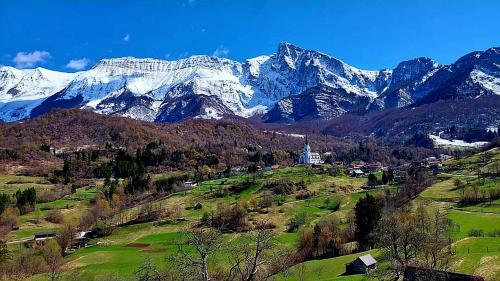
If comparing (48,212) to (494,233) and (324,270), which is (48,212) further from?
(494,233)

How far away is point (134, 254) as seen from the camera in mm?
115750

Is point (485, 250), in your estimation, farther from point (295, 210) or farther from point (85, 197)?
point (85, 197)

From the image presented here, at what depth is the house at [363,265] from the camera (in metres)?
72.0

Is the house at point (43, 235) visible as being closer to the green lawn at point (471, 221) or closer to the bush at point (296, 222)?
the bush at point (296, 222)

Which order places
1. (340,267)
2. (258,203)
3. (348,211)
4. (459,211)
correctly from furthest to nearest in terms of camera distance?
(258,203) → (348,211) → (459,211) → (340,267)

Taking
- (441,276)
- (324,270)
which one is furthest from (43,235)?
(441,276)

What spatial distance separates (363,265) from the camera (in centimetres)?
7244

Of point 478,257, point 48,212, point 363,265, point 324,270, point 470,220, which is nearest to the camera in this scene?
point 478,257

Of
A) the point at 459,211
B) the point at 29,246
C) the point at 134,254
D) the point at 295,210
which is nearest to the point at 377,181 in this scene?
the point at 295,210

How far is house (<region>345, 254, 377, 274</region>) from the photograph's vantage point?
72.0 meters

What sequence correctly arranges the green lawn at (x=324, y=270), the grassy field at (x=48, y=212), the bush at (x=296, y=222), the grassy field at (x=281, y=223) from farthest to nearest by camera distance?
the grassy field at (x=48, y=212)
the bush at (x=296, y=222)
the grassy field at (x=281, y=223)
the green lawn at (x=324, y=270)

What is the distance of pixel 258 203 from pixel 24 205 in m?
→ 77.2

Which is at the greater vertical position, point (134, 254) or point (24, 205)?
point (24, 205)

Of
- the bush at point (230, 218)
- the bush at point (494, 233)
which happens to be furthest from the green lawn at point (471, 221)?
the bush at point (230, 218)
